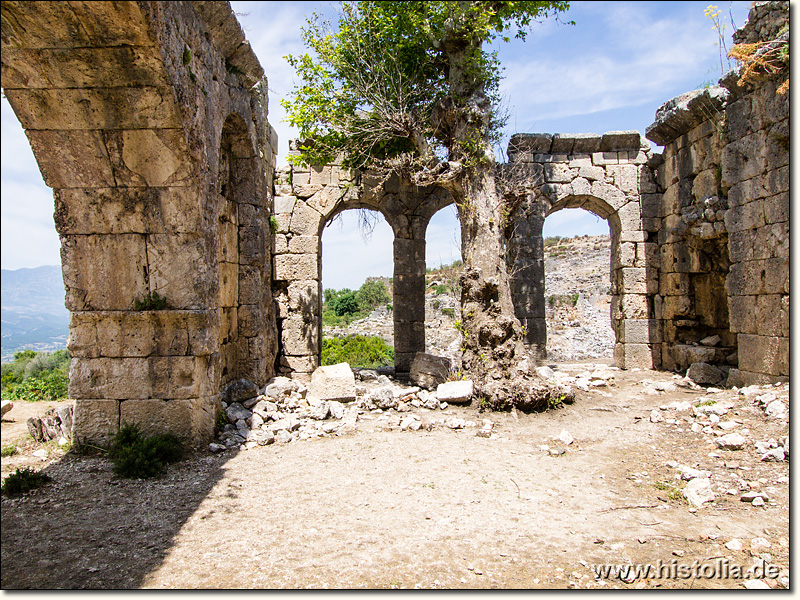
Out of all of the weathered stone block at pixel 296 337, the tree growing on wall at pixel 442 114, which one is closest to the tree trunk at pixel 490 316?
the tree growing on wall at pixel 442 114

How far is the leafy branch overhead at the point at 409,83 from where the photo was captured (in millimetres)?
8039

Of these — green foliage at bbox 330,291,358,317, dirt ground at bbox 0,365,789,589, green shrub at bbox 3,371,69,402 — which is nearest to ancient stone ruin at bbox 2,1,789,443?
dirt ground at bbox 0,365,789,589

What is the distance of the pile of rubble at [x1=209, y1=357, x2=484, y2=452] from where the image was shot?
19.8 ft

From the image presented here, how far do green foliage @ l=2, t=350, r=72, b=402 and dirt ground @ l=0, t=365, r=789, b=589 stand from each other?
3005 millimetres

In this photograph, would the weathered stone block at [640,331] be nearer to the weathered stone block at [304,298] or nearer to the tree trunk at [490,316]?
the tree trunk at [490,316]

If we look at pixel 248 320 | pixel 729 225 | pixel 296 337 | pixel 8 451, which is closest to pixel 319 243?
pixel 296 337

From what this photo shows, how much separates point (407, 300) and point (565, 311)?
10893mm

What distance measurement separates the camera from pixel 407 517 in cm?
379

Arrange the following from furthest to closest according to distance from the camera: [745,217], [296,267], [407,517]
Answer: [296,267] < [745,217] < [407,517]

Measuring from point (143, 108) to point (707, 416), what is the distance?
22.7 feet

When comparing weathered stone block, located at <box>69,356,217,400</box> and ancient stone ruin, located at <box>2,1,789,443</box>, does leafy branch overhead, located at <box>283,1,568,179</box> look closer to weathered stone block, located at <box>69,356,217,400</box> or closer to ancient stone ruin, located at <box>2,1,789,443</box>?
ancient stone ruin, located at <box>2,1,789,443</box>

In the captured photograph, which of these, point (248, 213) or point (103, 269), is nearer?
point (103, 269)

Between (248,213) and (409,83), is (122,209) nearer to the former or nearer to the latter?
(248,213)

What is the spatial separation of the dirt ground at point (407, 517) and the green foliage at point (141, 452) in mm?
122
